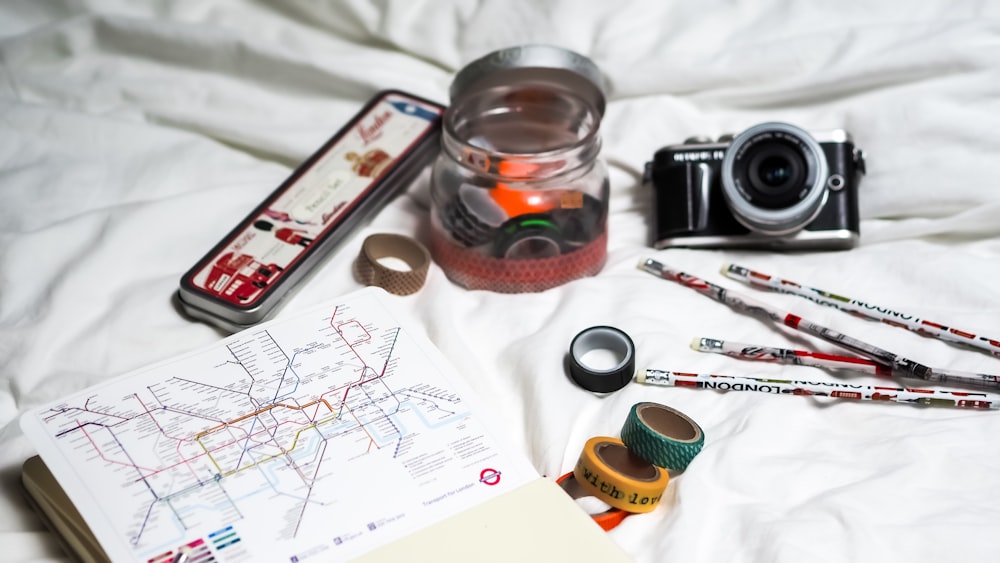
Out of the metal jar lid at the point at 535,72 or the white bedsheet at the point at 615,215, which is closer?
the white bedsheet at the point at 615,215

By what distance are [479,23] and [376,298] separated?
18.4 inches

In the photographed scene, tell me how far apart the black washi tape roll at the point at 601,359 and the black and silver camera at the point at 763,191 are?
0.18 meters

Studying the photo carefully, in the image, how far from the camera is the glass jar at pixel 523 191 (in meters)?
0.96

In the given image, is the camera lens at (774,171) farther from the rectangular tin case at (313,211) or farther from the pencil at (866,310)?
the rectangular tin case at (313,211)

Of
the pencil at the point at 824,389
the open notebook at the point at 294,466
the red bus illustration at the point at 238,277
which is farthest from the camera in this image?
the red bus illustration at the point at 238,277

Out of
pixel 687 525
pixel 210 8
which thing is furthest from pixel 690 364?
pixel 210 8

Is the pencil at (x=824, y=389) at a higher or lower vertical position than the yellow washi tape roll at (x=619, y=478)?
higher

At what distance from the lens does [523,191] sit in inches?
38.1

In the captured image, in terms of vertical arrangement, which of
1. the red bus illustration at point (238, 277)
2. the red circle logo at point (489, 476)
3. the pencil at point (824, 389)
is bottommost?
the red circle logo at point (489, 476)

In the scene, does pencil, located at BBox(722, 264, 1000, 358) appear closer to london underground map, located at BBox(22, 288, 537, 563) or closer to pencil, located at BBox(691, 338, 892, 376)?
pencil, located at BBox(691, 338, 892, 376)

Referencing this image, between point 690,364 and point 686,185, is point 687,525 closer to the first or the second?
point 690,364

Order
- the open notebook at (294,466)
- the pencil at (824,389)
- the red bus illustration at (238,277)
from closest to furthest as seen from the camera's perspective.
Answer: the open notebook at (294,466), the pencil at (824,389), the red bus illustration at (238,277)

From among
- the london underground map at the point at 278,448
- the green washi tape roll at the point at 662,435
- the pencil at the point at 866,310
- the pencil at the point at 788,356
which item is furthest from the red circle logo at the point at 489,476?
the pencil at the point at 866,310

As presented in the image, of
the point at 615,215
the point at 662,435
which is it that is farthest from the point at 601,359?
the point at 615,215
